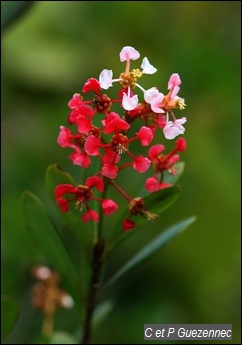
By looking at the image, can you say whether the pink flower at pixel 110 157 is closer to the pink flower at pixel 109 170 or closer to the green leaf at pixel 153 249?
the pink flower at pixel 109 170

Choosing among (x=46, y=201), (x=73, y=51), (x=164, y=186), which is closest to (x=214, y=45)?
(x=73, y=51)

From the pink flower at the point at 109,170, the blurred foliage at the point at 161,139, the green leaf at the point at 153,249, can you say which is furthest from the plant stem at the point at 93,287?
the blurred foliage at the point at 161,139

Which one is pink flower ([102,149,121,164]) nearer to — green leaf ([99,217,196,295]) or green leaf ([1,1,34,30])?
green leaf ([99,217,196,295])

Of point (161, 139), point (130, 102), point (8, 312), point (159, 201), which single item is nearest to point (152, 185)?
point (159, 201)

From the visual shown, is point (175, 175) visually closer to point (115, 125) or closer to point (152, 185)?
point (152, 185)

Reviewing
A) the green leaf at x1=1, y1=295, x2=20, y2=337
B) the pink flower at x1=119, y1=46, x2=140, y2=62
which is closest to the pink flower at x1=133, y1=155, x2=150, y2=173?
the pink flower at x1=119, y1=46, x2=140, y2=62

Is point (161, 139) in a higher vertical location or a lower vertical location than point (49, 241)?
higher
